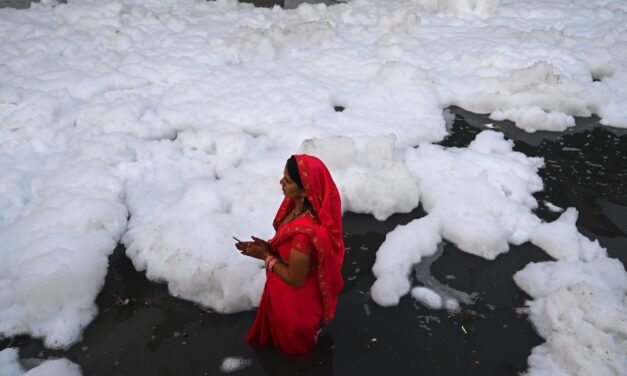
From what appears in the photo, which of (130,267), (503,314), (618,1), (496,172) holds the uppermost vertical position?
(618,1)

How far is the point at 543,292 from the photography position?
10.6 ft

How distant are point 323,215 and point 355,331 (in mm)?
1061

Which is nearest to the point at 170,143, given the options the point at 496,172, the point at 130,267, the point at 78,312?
the point at 130,267

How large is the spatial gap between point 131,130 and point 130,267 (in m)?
2.03

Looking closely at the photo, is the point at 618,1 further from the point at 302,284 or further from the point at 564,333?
the point at 302,284

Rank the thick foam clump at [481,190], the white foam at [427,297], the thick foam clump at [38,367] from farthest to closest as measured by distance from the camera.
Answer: the thick foam clump at [481,190], the white foam at [427,297], the thick foam clump at [38,367]

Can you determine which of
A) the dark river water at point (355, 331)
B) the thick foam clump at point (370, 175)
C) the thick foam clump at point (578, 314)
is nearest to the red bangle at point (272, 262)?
the dark river water at point (355, 331)

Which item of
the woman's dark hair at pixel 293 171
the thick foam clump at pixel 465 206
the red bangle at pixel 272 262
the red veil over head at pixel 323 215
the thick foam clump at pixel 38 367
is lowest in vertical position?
the thick foam clump at pixel 38 367

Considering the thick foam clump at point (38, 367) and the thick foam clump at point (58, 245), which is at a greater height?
the thick foam clump at point (58, 245)

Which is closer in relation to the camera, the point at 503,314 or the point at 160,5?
the point at 503,314

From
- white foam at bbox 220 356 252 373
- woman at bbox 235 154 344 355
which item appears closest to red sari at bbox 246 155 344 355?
woman at bbox 235 154 344 355

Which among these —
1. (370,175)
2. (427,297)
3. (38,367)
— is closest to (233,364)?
(38,367)

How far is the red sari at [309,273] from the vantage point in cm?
228

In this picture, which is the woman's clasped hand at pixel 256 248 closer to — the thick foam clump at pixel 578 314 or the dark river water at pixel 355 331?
the dark river water at pixel 355 331
